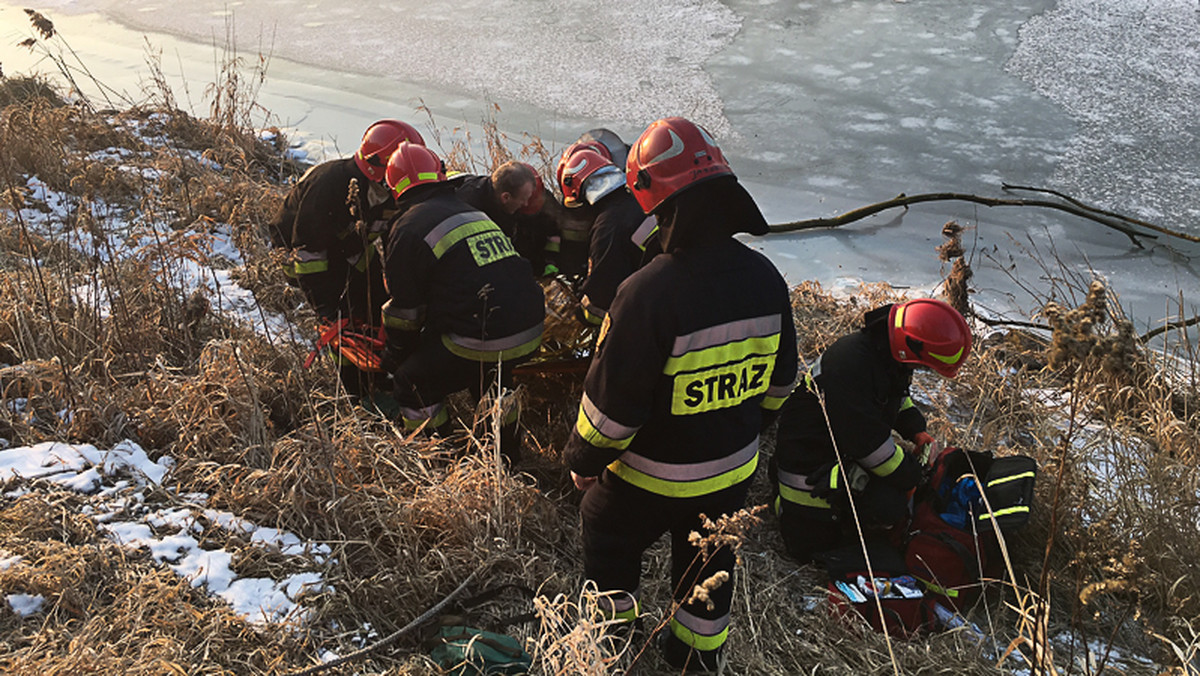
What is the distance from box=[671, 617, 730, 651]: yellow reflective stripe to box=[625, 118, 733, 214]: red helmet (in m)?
1.31

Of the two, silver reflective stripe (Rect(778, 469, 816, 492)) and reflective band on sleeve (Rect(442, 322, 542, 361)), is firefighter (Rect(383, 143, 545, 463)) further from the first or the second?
silver reflective stripe (Rect(778, 469, 816, 492))

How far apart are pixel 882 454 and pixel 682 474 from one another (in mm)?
1156

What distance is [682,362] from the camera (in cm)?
200

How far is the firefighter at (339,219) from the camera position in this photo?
150 inches

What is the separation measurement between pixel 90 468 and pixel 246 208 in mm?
2622

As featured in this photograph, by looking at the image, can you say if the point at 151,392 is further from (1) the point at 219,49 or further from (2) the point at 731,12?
(2) the point at 731,12

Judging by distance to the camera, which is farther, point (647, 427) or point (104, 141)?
point (104, 141)

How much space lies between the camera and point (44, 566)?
2359 mm

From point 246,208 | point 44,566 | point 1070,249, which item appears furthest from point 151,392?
point 1070,249

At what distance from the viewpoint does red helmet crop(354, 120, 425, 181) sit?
3777 mm

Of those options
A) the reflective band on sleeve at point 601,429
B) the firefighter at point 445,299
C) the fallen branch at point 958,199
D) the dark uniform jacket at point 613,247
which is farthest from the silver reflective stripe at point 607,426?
the fallen branch at point 958,199

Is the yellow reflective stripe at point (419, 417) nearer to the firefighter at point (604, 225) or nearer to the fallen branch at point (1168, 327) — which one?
the firefighter at point (604, 225)

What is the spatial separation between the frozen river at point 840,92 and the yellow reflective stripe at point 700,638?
9.62 feet

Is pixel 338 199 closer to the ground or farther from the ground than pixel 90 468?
farther from the ground
